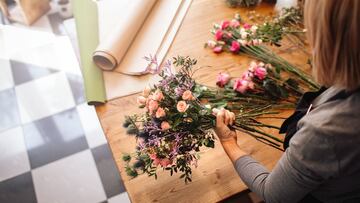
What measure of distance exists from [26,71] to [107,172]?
3.69ft

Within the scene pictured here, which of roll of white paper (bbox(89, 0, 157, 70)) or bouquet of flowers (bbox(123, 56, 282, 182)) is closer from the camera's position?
bouquet of flowers (bbox(123, 56, 282, 182))

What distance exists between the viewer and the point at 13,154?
1.93 meters

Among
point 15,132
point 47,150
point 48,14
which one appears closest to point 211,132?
point 47,150

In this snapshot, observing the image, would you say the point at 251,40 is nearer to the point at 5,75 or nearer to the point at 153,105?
the point at 153,105

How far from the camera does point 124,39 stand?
124cm

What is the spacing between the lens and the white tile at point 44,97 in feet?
6.97

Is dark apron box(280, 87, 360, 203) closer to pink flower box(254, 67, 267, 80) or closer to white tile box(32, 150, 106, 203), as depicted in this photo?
pink flower box(254, 67, 267, 80)

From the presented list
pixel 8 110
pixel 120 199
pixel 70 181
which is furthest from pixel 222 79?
pixel 8 110

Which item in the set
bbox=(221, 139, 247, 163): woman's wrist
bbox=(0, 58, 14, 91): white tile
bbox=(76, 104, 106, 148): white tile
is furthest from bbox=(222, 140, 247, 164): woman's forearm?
bbox=(0, 58, 14, 91): white tile

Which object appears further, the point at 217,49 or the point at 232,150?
the point at 217,49

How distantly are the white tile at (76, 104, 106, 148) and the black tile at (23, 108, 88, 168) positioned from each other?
0.03m

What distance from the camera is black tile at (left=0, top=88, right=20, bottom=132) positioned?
2078mm

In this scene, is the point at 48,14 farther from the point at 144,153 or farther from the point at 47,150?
the point at 144,153

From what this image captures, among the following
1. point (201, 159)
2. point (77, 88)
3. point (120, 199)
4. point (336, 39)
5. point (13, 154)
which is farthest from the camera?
point (77, 88)
